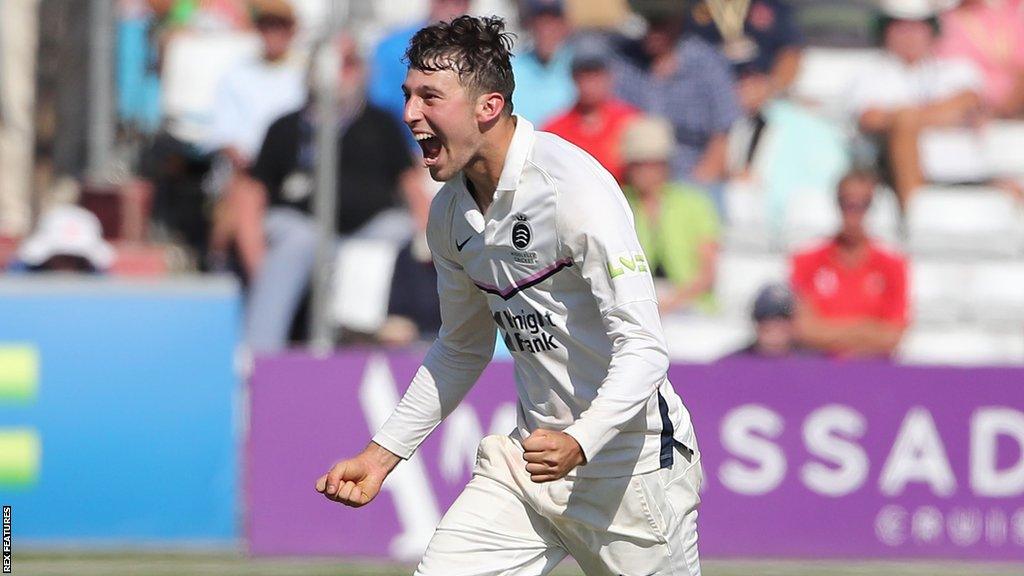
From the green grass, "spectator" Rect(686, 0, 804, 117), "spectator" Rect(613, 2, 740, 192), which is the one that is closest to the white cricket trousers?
the green grass

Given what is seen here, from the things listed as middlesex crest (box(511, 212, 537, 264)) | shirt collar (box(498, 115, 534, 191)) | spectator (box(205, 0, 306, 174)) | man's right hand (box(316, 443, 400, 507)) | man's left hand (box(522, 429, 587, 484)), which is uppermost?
shirt collar (box(498, 115, 534, 191))

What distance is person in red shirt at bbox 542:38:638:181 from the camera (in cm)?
1049

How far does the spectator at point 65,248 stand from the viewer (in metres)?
9.53

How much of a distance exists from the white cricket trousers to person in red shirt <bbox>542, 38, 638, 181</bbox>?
20.1ft

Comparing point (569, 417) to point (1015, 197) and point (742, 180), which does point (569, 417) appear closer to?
point (742, 180)

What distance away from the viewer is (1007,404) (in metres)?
8.93

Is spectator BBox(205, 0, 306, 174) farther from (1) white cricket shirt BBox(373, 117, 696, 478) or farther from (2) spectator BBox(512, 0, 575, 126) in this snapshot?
(1) white cricket shirt BBox(373, 117, 696, 478)

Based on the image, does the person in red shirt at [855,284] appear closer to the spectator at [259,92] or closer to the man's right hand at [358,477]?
the spectator at [259,92]

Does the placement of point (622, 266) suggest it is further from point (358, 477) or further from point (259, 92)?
point (259, 92)

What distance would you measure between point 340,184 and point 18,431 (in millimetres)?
2725

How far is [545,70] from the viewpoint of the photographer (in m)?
11.1

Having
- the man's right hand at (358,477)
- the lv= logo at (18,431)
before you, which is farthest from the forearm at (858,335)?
the man's right hand at (358,477)

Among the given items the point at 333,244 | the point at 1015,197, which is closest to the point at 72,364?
the point at 333,244

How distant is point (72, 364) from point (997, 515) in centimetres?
489
